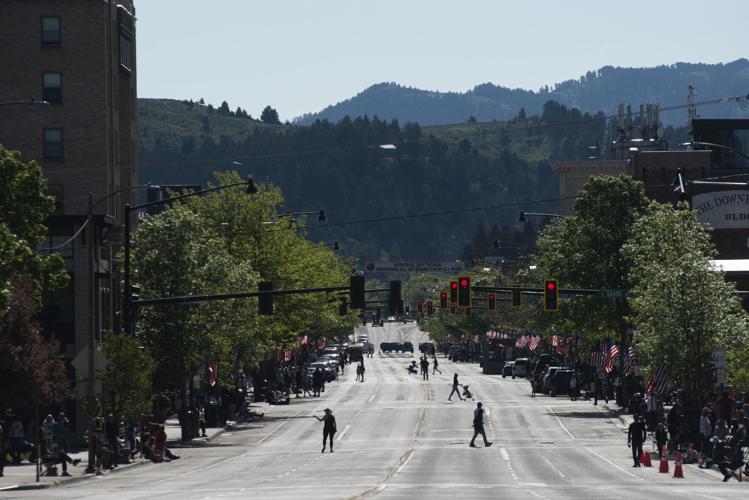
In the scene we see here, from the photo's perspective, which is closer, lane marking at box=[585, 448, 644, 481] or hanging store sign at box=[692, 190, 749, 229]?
lane marking at box=[585, 448, 644, 481]

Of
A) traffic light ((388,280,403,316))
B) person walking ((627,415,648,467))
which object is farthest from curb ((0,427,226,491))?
person walking ((627,415,648,467))

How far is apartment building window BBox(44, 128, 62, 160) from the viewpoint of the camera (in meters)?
79.1

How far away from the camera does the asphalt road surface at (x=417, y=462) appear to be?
3934 centimetres

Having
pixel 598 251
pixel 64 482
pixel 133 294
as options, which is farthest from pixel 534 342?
pixel 64 482

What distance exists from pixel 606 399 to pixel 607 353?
3.95 metres

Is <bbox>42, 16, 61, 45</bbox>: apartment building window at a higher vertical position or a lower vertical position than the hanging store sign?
higher

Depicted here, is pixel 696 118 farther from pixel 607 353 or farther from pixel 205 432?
pixel 205 432

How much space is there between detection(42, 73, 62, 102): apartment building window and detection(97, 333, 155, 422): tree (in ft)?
→ 87.9

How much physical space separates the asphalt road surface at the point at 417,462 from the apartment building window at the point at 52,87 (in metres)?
20.8

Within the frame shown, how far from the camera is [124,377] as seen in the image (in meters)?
54.9

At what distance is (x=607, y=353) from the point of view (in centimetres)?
8769

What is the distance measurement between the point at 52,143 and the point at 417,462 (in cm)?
3582

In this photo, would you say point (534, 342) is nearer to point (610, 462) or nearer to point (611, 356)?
point (611, 356)

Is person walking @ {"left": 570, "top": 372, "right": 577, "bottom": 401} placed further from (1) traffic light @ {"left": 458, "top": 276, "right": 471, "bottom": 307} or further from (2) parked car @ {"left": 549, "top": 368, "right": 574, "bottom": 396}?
(1) traffic light @ {"left": 458, "top": 276, "right": 471, "bottom": 307}
